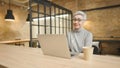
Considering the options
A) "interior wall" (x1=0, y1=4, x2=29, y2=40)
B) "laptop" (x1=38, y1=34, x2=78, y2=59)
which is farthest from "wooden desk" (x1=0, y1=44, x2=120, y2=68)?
"interior wall" (x1=0, y1=4, x2=29, y2=40)

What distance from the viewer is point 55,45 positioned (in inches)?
40.3

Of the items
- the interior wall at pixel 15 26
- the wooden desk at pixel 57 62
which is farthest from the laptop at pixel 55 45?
the interior wall at pixel 15 26

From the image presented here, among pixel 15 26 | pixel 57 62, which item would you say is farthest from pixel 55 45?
pixel 15 26

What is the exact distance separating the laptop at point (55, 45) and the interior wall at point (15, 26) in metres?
5.60

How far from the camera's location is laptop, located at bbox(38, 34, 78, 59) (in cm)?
96

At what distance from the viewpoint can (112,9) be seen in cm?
464

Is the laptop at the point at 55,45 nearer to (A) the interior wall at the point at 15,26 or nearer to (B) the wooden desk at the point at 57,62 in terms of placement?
(B) the wooden desk at the point at 57,62

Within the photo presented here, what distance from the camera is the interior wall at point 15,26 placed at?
6035 mm

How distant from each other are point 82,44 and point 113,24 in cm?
355

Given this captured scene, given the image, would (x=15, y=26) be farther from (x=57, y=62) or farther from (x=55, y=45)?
(x=57, y=62)

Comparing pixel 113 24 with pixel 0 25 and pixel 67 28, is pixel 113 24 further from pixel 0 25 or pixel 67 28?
pixel 0 25

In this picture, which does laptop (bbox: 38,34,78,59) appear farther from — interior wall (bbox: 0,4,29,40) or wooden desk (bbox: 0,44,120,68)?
interior wall (bbox: 0,4,29,40)

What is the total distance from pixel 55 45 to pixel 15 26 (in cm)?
613

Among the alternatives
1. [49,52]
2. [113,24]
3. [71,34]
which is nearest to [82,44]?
[71,34]
